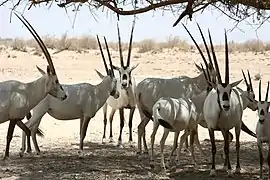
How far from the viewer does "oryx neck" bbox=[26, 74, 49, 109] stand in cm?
1122

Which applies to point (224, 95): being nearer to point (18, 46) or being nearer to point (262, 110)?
point (262, 110)

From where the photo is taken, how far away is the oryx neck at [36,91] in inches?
442

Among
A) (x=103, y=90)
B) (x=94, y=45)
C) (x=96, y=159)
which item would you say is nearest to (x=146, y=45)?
(x=94, y=45)

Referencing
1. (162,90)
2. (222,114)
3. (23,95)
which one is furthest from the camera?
(162,90)

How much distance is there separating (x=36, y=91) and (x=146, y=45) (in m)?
28.5

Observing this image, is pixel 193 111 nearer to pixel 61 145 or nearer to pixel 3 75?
pixel 61 145

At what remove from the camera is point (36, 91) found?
1130 centimetres

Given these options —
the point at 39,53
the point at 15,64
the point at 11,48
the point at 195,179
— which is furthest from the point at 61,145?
the point at 11,48

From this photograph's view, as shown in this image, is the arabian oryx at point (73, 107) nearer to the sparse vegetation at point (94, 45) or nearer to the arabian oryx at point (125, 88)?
the arabian oryx at point (125, 88)

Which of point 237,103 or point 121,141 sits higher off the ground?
point 237,103

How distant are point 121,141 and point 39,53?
22.0 meters

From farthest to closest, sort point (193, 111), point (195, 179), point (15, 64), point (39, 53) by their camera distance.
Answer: point (39, 53)
point (15, 64)
point (193, 111)
point (195, 179)

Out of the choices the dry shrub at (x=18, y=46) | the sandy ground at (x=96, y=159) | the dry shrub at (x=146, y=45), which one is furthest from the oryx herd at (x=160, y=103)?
the dry shrub at (x=146, y=45)

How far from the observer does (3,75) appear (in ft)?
93.0
